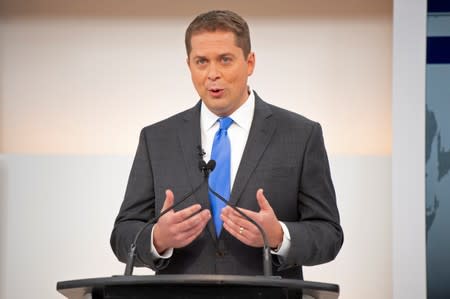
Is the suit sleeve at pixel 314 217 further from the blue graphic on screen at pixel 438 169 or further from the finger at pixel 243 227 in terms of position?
the blue graphic on screen at pixel 438 169

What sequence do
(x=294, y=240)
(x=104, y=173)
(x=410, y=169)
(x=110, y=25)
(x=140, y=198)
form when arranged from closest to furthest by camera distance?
(x=294, y=240) → (x=140, y=198) → (x=410, y=169) → (x=104, y=173) → (x=110, y=25)

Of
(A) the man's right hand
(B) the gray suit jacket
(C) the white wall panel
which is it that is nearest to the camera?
(A) the man's right hand

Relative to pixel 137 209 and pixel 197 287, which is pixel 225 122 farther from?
pixel 197 287

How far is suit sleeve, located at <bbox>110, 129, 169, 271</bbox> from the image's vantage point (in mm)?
2707

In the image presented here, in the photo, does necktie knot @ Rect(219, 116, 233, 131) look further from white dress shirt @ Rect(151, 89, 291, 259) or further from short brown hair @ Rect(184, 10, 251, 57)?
short brown hair @ Rect(184, 10, 251, 57)

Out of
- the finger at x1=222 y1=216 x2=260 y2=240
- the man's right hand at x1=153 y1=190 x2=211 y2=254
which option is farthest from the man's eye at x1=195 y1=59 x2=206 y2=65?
the finger at x1=222 y1=216 x2=260 y2=240

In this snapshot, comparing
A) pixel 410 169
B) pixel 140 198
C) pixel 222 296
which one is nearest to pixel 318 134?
pixel 140 198

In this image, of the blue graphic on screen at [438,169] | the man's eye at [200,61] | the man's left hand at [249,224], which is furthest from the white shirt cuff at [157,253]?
the blue graphic on screen at [438,169]

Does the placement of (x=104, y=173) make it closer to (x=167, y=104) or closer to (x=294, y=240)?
(x=167, y=104)

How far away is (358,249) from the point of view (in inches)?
187

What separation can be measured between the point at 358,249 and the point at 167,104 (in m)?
1.41

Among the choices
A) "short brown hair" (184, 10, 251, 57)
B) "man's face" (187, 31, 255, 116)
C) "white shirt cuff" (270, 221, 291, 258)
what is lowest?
"white shirt cuff" (270, 221, 291, 258)

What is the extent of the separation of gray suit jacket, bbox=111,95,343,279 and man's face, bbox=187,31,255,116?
0.37ft

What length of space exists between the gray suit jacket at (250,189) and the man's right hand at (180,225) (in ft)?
0.47
